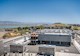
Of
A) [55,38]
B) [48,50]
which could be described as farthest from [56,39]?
[48,50]

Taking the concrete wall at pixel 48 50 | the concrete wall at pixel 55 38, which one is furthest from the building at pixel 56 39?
the concrete wall at pixel 48 50

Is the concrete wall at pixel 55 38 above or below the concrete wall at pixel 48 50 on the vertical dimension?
above

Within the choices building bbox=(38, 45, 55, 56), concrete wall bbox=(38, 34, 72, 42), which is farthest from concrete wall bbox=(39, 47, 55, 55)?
concrete wall bbox=(38, 34, 72, 42)

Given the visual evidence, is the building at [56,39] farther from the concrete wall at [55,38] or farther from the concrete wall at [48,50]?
the concrete wall at [48,50]

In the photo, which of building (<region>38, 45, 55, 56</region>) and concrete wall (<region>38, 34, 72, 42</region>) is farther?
concrete wall (<region>38, 34, 72, 42</region>)

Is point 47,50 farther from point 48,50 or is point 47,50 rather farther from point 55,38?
point 55,38

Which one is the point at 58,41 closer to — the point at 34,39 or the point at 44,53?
the point at 34,39

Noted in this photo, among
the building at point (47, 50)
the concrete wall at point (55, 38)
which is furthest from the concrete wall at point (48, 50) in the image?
the concrete wall at point (55, 38)

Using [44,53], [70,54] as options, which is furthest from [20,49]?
[70,54]

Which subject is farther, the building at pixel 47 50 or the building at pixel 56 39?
the building at pixel 56 39

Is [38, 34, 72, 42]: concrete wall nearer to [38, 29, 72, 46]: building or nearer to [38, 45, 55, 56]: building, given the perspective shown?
[38, 29, 72, 46]: building

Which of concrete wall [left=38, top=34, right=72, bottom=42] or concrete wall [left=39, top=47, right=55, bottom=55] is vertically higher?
concrete wall [left=38, top=34, right=72, bottom=42]
